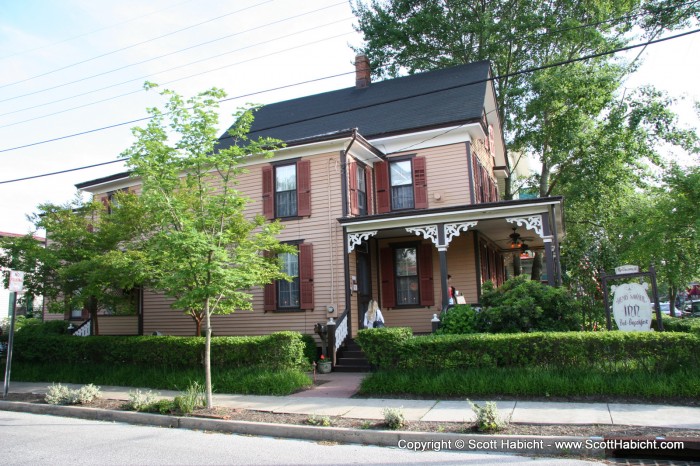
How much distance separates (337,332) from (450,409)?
5870 mm

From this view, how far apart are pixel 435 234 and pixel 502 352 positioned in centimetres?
508

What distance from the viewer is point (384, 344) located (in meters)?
9.79

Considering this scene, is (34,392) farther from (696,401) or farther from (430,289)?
(696,401)

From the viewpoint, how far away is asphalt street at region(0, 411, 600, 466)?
5.94 m

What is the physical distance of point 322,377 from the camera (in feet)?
40.3

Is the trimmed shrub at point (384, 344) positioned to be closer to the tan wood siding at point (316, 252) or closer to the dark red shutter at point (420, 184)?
the tan wood siding at point (316, 252)

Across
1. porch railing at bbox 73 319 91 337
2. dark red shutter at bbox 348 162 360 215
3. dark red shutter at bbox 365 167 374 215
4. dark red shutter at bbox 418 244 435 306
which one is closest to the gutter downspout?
dark red shutter at bbox 348 162 360 215

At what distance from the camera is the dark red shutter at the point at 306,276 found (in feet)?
49.1

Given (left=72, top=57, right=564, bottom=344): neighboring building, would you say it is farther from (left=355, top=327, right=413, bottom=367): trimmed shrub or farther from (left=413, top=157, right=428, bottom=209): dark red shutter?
(left=355, top=327, right=413, bottom=367): trimmed shrub

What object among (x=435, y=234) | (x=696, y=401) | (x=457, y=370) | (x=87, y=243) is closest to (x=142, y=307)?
(x=87, y=243)

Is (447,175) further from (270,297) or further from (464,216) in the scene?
(270,297)

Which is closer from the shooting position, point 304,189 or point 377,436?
point 377,436

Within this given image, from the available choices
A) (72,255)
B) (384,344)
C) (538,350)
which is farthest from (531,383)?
(72,255)

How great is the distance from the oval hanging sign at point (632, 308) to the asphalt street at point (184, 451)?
19.6 ft
